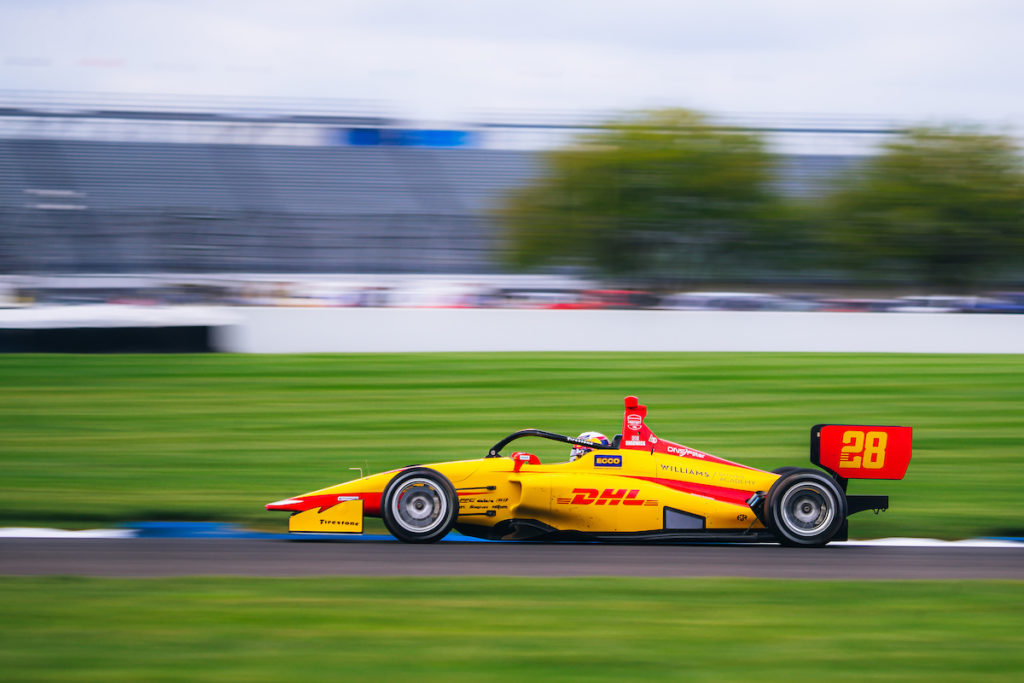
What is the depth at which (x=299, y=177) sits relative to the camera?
2748 cm

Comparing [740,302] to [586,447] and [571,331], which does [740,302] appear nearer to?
[571,331]

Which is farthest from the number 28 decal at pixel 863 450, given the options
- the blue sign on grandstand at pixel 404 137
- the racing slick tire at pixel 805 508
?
the blue sign on grandstand at pixel 404 137

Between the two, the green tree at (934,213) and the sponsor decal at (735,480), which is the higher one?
the green tree at (934,213)

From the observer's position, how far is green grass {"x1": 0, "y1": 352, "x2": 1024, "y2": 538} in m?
7.77

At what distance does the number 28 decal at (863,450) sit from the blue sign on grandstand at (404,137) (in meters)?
23.0

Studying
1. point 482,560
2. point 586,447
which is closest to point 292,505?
point 482,560

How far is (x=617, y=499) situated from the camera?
615cm

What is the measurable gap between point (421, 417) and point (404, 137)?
759 inches

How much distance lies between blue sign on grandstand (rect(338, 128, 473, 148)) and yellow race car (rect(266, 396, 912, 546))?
22.8 m

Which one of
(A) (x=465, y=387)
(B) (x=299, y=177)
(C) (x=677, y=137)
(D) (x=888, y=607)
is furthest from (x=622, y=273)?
(D) (x=888, y=607)

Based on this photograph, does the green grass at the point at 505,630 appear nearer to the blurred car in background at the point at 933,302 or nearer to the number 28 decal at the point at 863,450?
the number 28 decal at the point at 863,450

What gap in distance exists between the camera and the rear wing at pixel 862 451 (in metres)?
6.28

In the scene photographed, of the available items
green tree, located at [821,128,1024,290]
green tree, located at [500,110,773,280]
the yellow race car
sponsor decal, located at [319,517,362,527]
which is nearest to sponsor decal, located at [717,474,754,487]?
the yellow race car

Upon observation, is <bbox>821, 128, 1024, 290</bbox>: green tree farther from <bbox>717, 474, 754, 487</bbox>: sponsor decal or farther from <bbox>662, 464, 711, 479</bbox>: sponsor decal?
<bbox>662, 464, 711, 479</bbox>: sponsor decal
